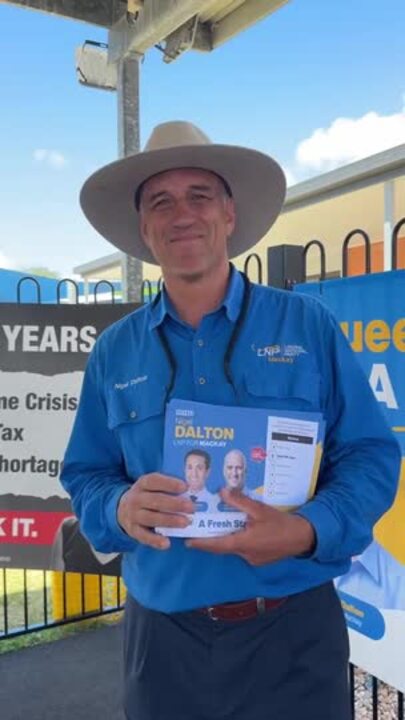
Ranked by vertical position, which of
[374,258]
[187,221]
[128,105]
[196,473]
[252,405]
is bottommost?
[196,473]

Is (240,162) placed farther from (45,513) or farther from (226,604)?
(45,513)

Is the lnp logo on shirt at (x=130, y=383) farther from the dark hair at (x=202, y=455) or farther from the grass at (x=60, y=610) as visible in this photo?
the grass at (x=60, y=610)

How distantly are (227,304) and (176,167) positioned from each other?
0.40 m

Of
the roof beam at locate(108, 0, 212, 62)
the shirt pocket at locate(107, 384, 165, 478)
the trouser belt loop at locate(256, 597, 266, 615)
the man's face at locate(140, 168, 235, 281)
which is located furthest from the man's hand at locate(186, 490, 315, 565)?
the roof beam at locate(108, 0, 212, 62)

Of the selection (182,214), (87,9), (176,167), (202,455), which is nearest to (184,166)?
(176,167)

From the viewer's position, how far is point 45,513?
387 centimetres

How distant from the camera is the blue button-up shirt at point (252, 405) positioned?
4.85 feet

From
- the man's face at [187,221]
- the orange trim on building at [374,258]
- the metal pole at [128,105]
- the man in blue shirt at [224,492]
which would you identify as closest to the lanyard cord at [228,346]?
the man in blue shirt at [224,492]

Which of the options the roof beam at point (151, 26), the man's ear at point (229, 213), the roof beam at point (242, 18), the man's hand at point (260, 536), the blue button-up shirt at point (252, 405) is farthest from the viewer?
the roof beam at point (242, 18)

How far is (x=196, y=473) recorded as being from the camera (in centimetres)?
139

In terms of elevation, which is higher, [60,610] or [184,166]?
[184,166]

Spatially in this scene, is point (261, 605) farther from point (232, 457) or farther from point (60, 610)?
point (60, 610)

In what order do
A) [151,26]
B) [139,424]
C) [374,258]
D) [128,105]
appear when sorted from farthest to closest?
[374,258] → [128,105] → [151,26] → [139,424]

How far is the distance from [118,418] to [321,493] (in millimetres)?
537
